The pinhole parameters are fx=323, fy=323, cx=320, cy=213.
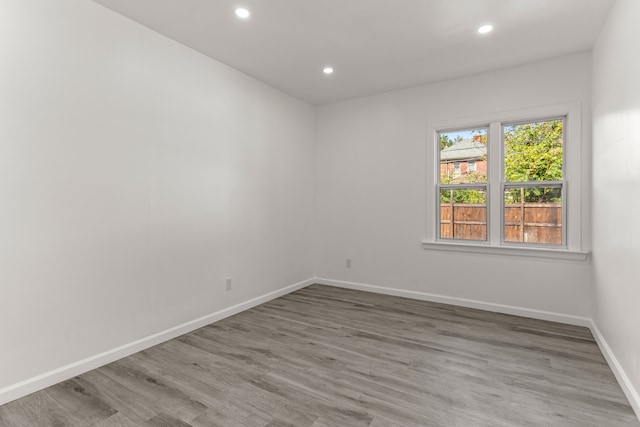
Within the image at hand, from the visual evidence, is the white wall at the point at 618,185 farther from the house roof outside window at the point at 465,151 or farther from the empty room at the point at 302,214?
the house roof outside window at the point at 465,151

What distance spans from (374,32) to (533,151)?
2.22 meters

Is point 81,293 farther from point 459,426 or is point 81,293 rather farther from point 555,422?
point 555,422

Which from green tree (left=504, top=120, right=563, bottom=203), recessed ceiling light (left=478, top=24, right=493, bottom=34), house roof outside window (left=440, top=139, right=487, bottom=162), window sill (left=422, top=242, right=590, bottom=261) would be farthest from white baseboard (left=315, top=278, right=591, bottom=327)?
recessed ceiling light (left=478, top=24, right=493, bottom=34)

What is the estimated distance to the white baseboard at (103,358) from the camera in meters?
2.06

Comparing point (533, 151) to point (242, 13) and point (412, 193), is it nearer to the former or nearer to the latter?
point (412, 193)

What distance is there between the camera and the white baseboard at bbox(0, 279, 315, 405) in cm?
206

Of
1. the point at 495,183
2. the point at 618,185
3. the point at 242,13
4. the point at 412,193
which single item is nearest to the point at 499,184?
the point at 495,183

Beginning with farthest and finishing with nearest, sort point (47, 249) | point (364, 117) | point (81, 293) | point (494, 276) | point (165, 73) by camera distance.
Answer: point (364, 117) → point (494, 276) → point (165, 73) → point (81, 293) → point (47, 249)

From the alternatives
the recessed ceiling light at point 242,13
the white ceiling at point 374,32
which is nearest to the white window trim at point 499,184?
the white ceiling at point 374,32

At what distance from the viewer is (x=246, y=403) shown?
201 cm

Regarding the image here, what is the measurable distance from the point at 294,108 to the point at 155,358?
11.4ft

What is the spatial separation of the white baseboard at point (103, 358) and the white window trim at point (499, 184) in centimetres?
261

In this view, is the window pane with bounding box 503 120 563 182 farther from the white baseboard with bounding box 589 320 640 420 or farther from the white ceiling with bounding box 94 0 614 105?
the white baseboard with bounding box 589 320 640 420

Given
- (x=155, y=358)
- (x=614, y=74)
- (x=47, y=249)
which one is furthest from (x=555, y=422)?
(x=47, y=249)
